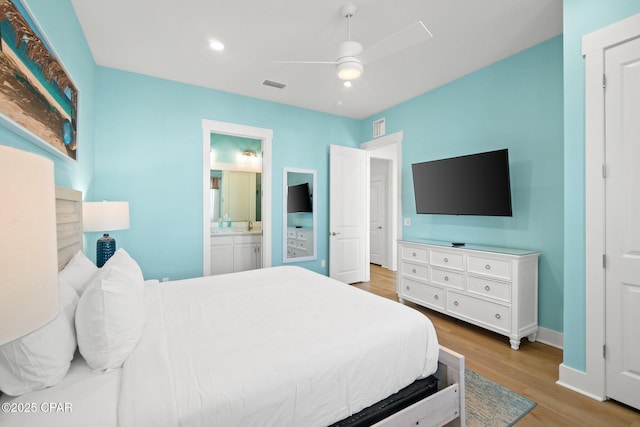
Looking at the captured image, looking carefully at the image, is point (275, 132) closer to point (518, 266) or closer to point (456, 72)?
point (456, 72)

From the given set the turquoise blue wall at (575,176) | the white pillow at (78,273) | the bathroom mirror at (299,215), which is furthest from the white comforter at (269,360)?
the bathroom mirror at (299,215)

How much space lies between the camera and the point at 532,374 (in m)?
2.24

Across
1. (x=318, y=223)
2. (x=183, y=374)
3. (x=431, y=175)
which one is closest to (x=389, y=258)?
(x=318, y=223)

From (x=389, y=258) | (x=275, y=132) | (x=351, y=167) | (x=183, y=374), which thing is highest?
(x=275, y=132)

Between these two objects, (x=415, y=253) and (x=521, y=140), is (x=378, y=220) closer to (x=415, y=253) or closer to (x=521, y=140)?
(x=415, y=253)

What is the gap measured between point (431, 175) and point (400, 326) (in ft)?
8.24

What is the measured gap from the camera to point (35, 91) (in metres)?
1.47

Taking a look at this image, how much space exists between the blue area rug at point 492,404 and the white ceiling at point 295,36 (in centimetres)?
290

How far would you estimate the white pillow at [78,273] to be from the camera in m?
1.56

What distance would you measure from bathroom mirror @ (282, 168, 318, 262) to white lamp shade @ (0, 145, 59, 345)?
3807 millimetres

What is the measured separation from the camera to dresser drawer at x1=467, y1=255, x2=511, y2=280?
2701 mm

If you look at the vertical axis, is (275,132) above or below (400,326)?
above

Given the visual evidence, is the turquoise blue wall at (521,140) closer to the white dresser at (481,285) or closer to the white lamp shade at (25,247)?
the white dresser at (481,285)

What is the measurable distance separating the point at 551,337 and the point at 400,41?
A: 2.98m
